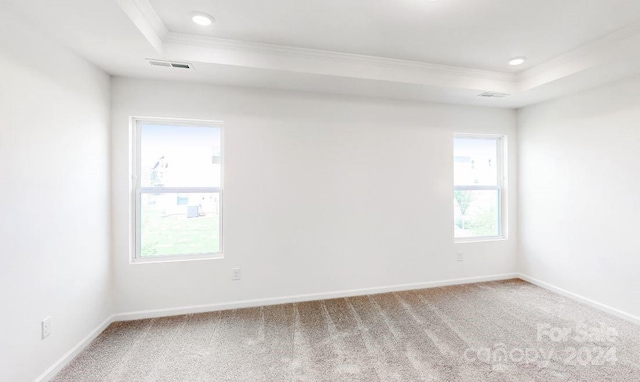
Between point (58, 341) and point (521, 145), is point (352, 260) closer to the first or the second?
point (58, 341)

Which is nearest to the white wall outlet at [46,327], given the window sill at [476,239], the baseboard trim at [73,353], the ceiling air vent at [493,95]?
the baseboard trim at [73,353]

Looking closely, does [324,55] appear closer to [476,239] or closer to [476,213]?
[476,213]

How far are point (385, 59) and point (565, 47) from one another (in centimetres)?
163

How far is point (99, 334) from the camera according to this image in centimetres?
246

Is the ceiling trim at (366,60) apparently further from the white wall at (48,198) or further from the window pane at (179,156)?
the window pane at (179,156)

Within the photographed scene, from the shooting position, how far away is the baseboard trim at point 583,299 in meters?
2.68

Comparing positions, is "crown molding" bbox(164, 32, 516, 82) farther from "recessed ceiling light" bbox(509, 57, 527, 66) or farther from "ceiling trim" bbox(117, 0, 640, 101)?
"recessed ceiling light" bbox(509, 57, 527, 66)

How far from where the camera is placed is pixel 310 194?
3.16 metres

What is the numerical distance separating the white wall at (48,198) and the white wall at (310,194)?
0.31 metres

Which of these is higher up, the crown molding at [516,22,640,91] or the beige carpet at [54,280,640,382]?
the crown molding at [516,22,640,91]

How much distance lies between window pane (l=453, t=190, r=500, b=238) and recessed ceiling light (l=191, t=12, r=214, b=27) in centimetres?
343

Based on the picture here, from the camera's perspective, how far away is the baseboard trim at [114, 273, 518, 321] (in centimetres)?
275

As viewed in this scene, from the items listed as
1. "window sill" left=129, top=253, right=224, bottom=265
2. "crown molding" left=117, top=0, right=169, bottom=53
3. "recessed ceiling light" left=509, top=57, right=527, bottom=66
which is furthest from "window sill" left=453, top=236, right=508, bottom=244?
"crown molding" left=117, top=0, right=169, bottom=53

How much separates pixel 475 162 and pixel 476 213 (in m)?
0.73
